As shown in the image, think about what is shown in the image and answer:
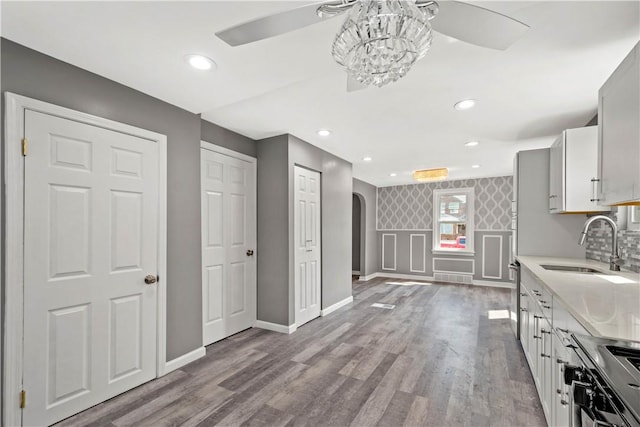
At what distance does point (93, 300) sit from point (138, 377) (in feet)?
2.49

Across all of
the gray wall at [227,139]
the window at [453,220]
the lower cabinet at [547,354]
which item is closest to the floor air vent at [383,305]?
the lower cabinet at [547,354]

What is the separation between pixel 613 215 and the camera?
8.74ft

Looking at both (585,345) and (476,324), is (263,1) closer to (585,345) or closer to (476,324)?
(585,345)

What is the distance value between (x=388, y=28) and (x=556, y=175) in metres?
2.94

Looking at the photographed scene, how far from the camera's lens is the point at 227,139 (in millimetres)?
3412

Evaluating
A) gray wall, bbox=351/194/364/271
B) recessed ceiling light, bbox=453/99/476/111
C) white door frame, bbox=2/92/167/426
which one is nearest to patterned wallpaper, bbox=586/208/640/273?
recessed ceiling light, bbox=453/99/476/111

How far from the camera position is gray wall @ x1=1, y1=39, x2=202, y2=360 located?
75.8 inches

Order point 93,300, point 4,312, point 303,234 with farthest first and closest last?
point 303,234 → point 93,300 → point 4,312

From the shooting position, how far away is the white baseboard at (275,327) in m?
3.56

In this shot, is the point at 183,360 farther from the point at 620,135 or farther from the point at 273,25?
the point at 620,135

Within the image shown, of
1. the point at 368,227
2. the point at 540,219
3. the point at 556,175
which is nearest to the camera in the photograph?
the point at 556,175

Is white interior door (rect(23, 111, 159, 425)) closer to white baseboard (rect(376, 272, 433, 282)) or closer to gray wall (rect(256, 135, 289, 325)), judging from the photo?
gray wall (rect(256, 135, 289, 325))

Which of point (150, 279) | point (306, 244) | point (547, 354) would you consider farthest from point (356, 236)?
point (547, 354)

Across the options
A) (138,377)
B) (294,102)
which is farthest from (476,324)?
(138,377)
